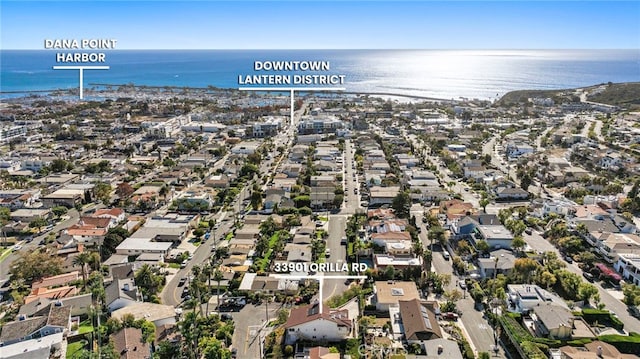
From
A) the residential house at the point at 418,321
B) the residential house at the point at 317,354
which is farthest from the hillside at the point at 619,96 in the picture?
the residential house at the point at 317,354

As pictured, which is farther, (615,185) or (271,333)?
(615,185)

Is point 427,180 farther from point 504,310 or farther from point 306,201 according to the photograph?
point 504,310

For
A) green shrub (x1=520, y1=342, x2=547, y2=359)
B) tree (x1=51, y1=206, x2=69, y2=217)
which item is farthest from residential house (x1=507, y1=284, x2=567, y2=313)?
tree (x1=51, y1=206, x2=69, y2=217)

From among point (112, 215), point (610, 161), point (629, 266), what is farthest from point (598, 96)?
point (112, 215)

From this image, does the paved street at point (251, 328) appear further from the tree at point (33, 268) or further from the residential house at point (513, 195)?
the residential house at point (513, 195)

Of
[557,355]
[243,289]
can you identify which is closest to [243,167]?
[243,289]

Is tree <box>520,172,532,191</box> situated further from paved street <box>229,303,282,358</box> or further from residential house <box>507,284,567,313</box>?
paved street <box>229,303,282,358</box>
